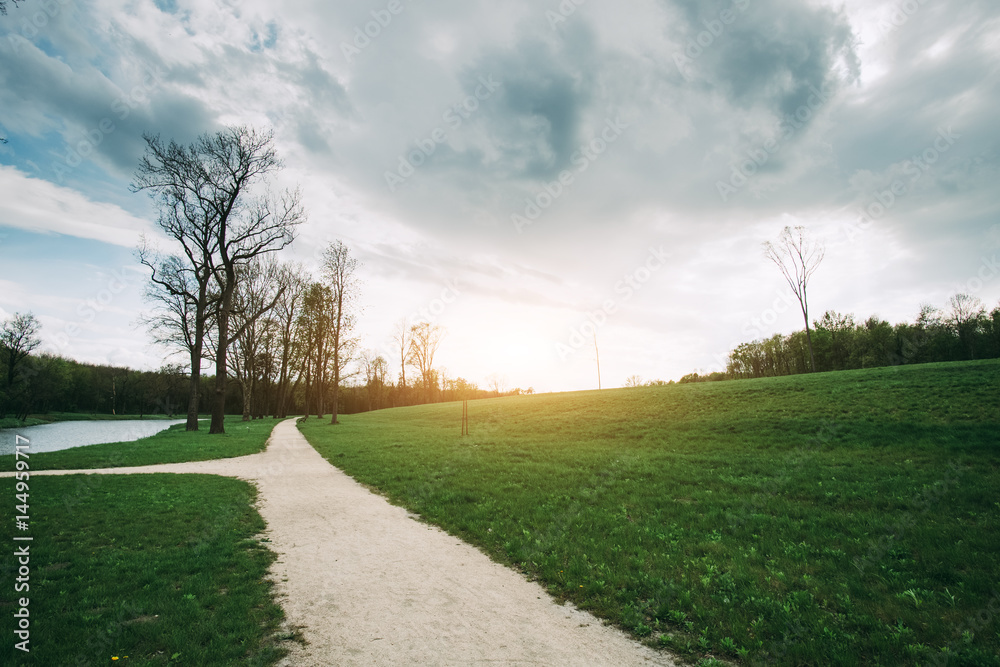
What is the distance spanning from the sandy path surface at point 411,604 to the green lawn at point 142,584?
17.1 inches

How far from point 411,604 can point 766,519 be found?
7159mm

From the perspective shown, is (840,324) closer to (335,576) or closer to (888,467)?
(888,467)

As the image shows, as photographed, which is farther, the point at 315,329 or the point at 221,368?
the point at 315,329

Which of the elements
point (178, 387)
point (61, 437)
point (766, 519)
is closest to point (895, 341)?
point (766, 519)

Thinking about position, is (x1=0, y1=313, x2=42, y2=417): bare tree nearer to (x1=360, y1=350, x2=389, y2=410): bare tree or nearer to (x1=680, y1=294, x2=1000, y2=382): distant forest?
(x1=360, y1=350, x2=389, y2=410): bare tree

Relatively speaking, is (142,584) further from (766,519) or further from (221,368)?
(221,368)

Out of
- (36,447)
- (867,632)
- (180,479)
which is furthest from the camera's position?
(36,447)

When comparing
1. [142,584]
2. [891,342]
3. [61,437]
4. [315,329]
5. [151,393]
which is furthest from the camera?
[151,393]

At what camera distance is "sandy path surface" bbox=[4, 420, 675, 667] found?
4.14 m

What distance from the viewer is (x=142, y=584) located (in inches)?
217

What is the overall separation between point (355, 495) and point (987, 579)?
12.2 meters

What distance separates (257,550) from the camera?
7.07m

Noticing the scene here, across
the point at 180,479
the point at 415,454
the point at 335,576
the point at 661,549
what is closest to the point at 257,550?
the point at 335,576

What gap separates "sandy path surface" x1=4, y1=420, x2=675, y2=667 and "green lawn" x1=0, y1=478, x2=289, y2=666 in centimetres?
43
